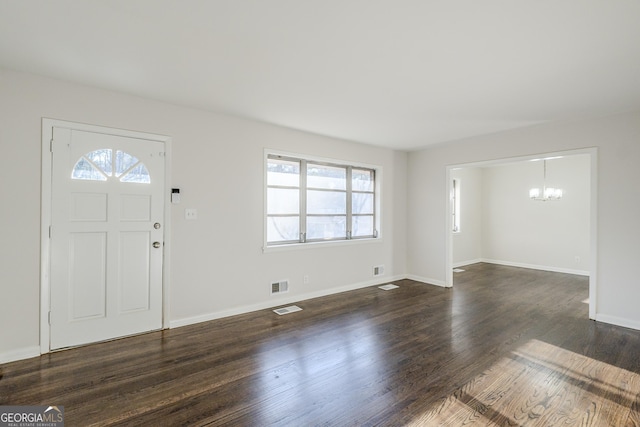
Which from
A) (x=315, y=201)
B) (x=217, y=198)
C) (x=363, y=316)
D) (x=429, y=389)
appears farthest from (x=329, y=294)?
(x=429, y=389)

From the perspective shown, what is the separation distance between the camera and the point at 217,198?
3.73 meters

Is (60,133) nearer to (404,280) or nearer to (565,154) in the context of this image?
(404,280)

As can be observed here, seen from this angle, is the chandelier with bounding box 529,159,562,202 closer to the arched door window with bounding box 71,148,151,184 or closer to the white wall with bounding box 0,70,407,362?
the white wall with bounding box 0,70,407,362

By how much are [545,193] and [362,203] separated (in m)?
4.61

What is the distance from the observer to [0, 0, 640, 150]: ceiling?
1.82 metres

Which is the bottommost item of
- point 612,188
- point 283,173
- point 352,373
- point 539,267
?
point 352,373

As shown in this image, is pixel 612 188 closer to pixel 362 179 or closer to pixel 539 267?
pixel 362 179

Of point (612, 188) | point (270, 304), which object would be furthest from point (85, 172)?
point (612, 188)

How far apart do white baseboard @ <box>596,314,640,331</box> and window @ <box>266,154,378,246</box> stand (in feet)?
10.6

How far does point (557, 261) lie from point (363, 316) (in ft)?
18.7

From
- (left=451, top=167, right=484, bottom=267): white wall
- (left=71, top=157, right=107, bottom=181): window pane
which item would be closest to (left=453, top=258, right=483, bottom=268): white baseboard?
(left=451, top=167, right=484, bottom=267): white wall

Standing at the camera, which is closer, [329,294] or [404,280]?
[329,294]

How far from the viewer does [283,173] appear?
4445 mm

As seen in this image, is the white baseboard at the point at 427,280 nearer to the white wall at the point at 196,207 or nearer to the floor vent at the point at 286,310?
the white wall at the point at 196,207
